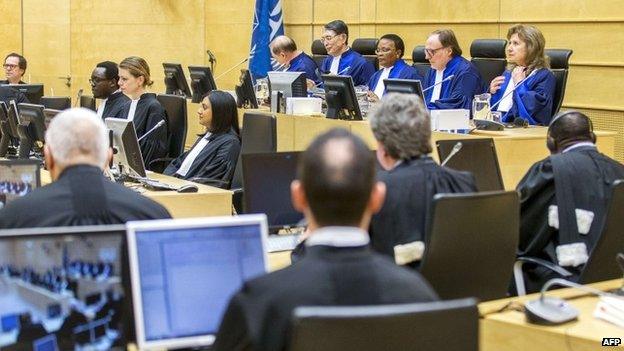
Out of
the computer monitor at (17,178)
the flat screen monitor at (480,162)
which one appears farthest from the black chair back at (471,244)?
the computer monitor at (17,178)

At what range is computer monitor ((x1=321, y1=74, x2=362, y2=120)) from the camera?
7.51 m

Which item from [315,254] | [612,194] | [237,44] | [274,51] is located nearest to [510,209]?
[612,194]

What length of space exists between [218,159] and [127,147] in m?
0.88

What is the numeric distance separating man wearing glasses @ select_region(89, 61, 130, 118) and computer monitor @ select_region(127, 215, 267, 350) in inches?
212

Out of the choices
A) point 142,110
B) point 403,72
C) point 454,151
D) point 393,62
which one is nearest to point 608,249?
point 454,151

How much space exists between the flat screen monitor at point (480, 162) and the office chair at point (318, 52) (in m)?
6.56

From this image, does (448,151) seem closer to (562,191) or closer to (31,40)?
(562,191)

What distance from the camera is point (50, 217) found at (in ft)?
9.39

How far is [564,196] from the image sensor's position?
4297 millimetres

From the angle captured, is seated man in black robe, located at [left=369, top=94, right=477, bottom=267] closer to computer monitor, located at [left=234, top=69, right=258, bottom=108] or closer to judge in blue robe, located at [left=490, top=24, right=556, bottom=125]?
judge in blue robe, located at [left=490, top=24, right=556, bottom=125]

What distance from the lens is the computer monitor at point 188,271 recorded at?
96.6 inches

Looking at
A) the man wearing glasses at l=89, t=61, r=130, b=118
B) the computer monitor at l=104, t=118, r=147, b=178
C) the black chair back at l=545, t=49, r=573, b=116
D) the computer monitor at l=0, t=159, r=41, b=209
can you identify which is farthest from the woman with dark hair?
the computer monitor at l=0, t=159, r=41, b=209

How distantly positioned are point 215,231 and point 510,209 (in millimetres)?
1401

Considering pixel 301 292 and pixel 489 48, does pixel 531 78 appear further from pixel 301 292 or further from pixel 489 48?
pixel 301 292
